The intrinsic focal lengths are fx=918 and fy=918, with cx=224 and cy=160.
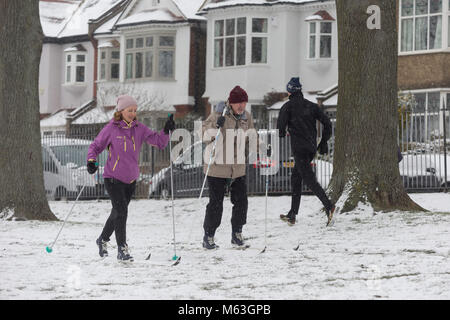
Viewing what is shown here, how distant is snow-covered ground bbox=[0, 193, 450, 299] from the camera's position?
23.8ft

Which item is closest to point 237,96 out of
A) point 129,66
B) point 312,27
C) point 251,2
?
point 312,27

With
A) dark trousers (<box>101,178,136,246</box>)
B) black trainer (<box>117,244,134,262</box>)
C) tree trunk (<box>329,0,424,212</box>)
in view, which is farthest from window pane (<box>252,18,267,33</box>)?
black trainer (<box>117,244,134,262</box>)

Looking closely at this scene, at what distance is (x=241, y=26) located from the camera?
3412 cm

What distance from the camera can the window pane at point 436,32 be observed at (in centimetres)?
2884

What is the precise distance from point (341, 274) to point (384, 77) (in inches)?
204

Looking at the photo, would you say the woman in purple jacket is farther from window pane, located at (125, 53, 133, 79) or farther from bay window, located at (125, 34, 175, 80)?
window pane, located at (125, 53, 133, 79)

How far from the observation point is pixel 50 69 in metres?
44.0

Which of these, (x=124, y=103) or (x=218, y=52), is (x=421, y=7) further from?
(x=124, y=103)

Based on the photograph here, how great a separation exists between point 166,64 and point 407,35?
37.2 ft

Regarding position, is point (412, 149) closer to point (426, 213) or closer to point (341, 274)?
point (426, 213)

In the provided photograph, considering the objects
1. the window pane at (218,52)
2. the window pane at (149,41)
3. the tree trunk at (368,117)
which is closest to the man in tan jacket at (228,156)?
the tree trunk at (368,117)

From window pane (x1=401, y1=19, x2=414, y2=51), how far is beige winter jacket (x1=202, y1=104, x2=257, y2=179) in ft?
67.8

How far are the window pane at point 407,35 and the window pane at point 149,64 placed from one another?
1172cm

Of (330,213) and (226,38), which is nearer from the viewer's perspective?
(330,213)
